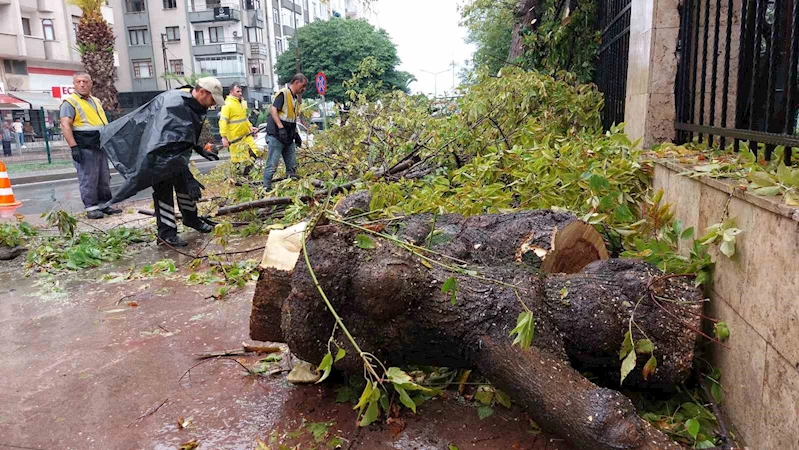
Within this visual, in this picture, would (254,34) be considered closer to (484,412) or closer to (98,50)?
(98,50)

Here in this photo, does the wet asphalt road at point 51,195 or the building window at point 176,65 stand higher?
the building window at point 176,65

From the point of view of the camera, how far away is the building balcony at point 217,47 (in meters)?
45.0

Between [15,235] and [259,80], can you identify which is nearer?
[15,235]

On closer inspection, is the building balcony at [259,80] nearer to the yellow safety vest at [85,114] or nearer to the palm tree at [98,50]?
the palm tree at [98,50]

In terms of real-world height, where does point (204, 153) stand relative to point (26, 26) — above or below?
below

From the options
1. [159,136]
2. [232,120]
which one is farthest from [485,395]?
[232,120]

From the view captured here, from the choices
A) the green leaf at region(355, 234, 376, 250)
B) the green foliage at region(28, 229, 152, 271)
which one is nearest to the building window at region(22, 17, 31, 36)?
the green foliage at region(28, 229, 152, 271)

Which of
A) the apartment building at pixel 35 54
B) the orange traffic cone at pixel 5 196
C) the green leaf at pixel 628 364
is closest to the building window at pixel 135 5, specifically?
the apartment building at pixel 35 54

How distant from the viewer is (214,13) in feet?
146

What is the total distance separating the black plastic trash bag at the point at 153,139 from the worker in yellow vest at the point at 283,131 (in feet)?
6.33

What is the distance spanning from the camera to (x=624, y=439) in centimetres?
187

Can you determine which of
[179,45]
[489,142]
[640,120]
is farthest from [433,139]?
[179,45]

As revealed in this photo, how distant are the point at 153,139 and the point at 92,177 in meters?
3.22

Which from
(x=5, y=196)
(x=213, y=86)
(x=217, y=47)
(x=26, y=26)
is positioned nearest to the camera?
(x=213, y=86)
